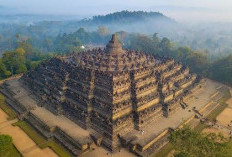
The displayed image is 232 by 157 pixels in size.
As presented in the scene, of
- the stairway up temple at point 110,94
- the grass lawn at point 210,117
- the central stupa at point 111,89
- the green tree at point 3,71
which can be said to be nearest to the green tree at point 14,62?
the green tree at point 3,71

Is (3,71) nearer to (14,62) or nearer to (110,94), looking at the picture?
(14,62)

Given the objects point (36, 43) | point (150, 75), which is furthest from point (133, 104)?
point (36, 43)

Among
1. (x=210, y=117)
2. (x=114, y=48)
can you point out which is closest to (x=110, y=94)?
(x=114, y=48)

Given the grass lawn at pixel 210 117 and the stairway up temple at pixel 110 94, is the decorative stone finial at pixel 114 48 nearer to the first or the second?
the stairway up temple at pixel 110 94

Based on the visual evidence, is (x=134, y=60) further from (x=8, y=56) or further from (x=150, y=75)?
(x=8, y=56)

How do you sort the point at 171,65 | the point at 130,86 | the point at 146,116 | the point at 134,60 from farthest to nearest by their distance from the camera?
the point at 171,65 → the point at 134,60 → the point at 130,86 → the point at 146,116

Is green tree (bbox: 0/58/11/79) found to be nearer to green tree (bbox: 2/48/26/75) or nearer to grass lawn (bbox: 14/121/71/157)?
green tree (bbox: 2/48/26/75)

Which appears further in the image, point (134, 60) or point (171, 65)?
point (171, 65)
